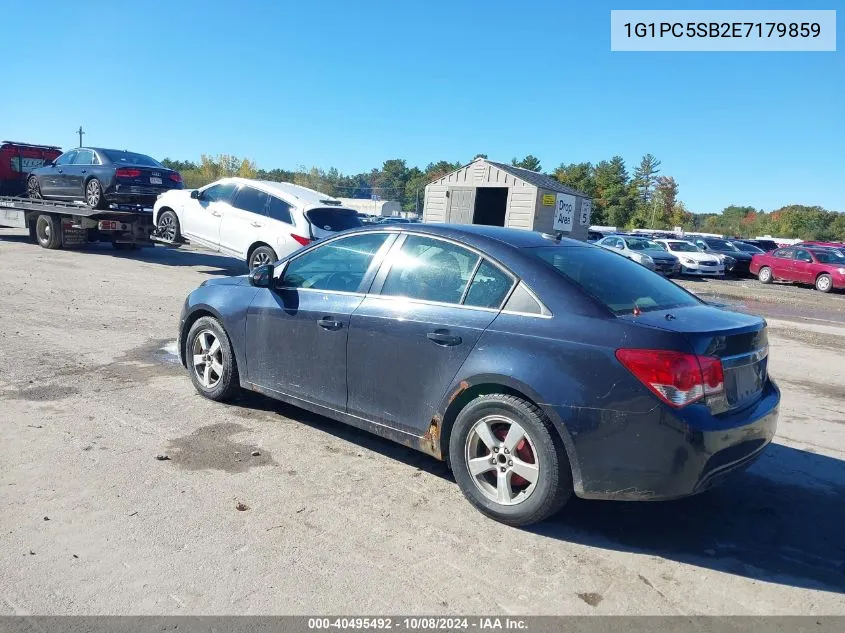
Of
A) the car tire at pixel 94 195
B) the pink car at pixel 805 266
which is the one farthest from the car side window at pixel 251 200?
the pink car at pixel 805 266

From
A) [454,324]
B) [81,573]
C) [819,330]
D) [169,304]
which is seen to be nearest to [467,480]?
[454,324]

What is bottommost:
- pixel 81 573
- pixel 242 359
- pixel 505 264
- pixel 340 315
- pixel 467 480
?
pixel 81 573

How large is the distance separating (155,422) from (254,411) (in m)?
0.76

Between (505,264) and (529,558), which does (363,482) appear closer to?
(529,558)

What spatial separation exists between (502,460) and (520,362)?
22.4 inches

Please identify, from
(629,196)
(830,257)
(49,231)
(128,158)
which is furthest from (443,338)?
(629,196)

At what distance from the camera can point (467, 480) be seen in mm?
3674

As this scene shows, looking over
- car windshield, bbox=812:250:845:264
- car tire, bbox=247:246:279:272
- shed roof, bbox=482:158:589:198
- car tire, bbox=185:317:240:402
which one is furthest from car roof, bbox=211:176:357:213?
car windshield, bbox=812:250:845:264

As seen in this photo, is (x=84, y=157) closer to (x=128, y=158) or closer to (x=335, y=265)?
(x=128, y=158)

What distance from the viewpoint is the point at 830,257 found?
23.1 m

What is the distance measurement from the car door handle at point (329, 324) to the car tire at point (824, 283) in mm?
23556

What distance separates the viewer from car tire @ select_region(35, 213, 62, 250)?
15.7m

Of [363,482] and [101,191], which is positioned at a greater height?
[101,191]

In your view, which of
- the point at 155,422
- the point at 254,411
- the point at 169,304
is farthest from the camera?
the point at 169,304
